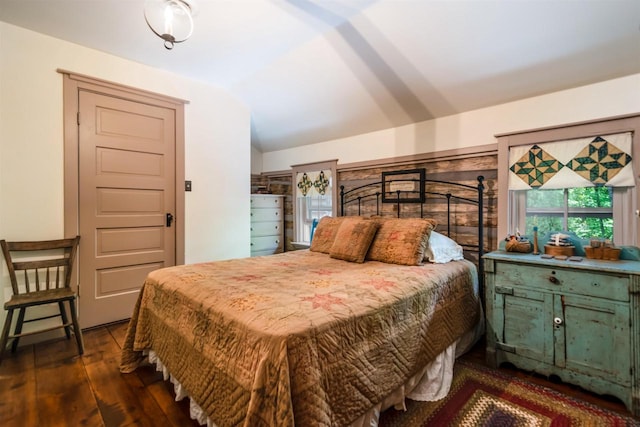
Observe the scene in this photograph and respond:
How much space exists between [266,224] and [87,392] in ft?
10.1

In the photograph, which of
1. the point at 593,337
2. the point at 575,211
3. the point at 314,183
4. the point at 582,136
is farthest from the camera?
the point at 314,183

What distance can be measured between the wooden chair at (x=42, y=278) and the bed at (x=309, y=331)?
2.48 ft

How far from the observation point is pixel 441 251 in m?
2.42

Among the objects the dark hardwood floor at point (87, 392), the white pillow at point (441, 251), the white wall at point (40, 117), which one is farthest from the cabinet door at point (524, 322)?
the white wall at point (40, 117)

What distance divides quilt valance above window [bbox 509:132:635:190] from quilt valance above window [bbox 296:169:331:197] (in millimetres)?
2229

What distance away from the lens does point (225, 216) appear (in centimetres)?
364

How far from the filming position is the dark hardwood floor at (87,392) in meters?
1.58

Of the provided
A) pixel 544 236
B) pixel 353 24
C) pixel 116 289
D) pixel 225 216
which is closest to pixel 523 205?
pixel 544 236

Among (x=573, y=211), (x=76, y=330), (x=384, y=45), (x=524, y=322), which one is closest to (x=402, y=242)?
(x=524, y=322)

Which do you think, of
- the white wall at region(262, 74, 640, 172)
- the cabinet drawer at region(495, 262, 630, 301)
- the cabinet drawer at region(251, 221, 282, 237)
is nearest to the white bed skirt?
the cabinet drawer at region(495, 262, 630, 301)

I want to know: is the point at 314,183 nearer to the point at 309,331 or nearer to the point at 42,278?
the point at 42,278

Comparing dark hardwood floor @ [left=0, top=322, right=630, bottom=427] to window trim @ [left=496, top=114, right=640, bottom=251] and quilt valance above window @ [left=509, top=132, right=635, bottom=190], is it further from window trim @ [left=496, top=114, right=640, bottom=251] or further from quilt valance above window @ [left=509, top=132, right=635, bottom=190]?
quilt valance above window @ [left=509, top=132, right=635, bottom=190]

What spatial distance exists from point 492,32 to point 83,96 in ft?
11.2

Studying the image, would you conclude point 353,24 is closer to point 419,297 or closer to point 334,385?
point 419,297
